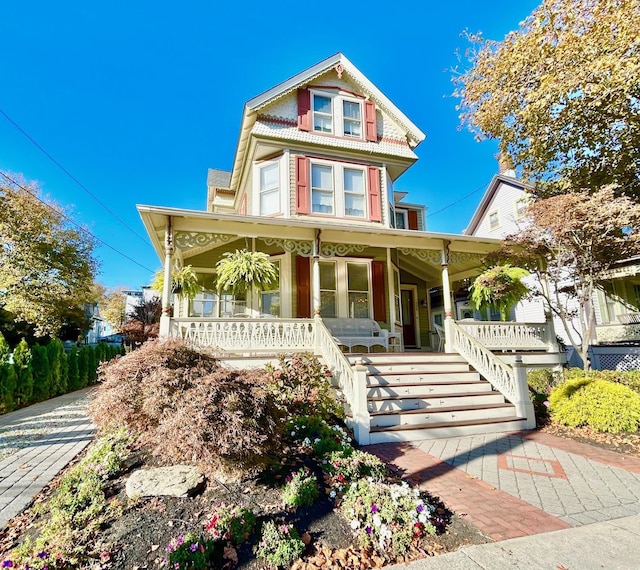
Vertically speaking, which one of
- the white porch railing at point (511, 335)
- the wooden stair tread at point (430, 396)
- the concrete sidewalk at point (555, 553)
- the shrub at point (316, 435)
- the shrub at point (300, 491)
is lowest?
the concrete sidewalk at point (555, 553)

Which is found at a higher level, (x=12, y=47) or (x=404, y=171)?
(x=12, y=47)

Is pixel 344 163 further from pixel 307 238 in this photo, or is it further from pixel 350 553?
pixel 350 553

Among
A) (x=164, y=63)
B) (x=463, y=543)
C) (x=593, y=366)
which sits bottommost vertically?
(x=463, y=543)

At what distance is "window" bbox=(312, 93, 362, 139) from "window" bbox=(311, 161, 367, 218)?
1342 millimetres

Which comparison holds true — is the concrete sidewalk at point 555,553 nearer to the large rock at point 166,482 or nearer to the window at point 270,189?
the large rock at point 166,482

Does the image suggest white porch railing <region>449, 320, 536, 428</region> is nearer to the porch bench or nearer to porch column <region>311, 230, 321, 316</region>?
the porch bench

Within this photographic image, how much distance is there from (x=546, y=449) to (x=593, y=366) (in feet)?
28.6

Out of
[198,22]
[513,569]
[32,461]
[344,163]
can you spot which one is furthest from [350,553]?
[198,22]

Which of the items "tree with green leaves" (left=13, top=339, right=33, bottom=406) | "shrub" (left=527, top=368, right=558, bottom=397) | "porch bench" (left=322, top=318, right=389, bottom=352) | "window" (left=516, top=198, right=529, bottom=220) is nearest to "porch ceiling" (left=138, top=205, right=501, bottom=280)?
"window" (left=516, top=198, right=529, bottom=220)

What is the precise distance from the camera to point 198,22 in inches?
429

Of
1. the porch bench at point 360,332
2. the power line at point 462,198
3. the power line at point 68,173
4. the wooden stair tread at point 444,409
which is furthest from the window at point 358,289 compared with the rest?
the power line at point 462,198

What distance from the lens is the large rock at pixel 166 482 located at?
343 cm

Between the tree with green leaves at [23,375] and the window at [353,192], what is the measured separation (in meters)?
9.87

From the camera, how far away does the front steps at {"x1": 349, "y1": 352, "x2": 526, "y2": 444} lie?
241 inches
